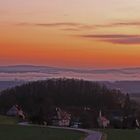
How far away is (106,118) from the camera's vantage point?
7612cm

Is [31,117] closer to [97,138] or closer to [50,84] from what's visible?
[97,138]

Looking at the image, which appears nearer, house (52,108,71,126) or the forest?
house (52,108,71,126)

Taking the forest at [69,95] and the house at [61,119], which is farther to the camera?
the forest at [69,95]

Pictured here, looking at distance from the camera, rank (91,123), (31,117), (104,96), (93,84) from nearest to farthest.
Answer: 1. (31,117)
2. (91,123)
3. (104,96)
4. (93,84)

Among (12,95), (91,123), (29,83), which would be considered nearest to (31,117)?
(91,123)

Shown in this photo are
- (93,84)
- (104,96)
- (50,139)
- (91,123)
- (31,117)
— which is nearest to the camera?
(50,139)

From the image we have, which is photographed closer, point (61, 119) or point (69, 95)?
point (61, 119)

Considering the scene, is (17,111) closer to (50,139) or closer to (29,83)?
(50,139)

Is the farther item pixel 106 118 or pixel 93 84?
pixel 93 84

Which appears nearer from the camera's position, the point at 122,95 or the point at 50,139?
the point at 50,139

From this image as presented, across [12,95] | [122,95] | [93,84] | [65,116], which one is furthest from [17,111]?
[93,84]

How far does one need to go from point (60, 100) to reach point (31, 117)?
48930 millimetres

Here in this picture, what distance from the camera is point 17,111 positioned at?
254ft

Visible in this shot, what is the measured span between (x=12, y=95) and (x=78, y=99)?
11.6 meters
